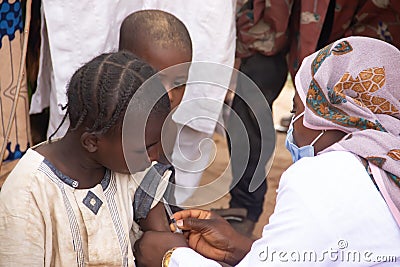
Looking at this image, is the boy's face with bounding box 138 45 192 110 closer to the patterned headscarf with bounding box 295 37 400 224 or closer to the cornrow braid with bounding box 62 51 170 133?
the cornrow braid with bounding box 62 51 170 133

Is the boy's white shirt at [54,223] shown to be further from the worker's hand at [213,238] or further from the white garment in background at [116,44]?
the white garment in background at [116,44]

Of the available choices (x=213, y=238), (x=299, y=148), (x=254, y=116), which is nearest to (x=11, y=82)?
(x=213, y=238)

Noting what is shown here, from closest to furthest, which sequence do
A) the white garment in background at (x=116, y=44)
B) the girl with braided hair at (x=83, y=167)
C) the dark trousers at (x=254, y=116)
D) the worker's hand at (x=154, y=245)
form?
the girl with braided hair at (x=83, y=167), the worker's hand at (x=154, y=245), the white garment in background at (x=116, y=44), the dark trousers at (x=254, y=116)

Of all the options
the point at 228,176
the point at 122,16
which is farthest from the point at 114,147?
the point at 228,176

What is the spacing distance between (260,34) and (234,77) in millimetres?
357

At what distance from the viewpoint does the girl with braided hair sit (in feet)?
6.72

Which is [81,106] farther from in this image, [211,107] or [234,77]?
[234,77]

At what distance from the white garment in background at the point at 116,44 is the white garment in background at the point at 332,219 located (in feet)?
4.29

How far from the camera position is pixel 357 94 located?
185 cm

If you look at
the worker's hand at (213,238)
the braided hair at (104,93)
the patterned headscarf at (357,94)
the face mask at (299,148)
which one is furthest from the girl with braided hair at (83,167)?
the patterned headscarf at (357,94)

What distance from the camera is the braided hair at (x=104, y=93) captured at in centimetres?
204

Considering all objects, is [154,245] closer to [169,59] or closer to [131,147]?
[131,147]

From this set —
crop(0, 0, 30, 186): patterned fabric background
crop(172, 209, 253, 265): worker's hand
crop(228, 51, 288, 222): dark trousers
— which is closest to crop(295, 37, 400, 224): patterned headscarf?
crop(172, 209, 253, 265): worker's hand

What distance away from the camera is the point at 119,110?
6.68 feet
